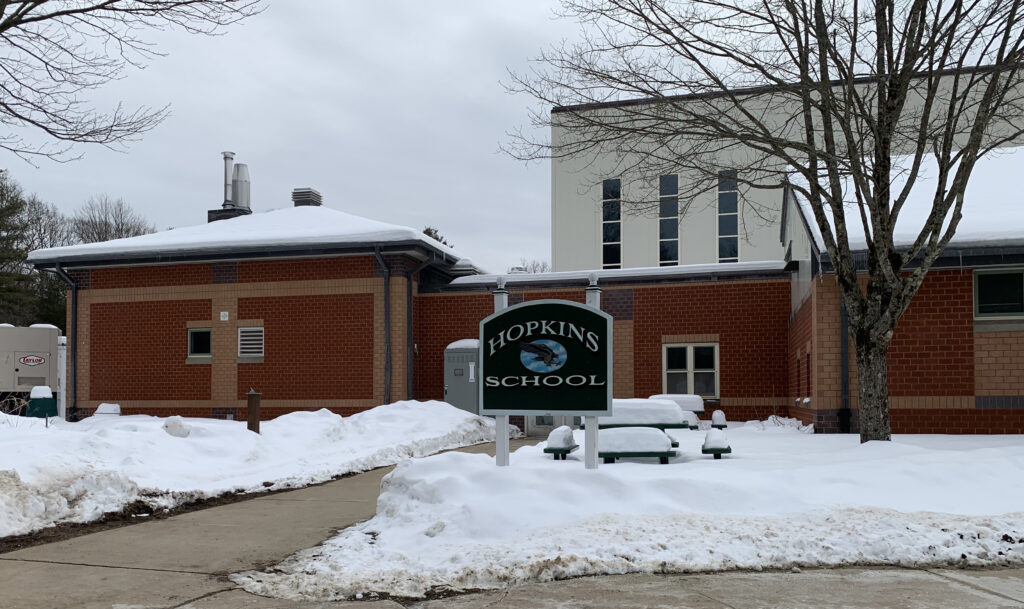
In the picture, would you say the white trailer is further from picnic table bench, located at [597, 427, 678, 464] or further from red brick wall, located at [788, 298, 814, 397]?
red brick wall, located at [788, 298, 814, 397]

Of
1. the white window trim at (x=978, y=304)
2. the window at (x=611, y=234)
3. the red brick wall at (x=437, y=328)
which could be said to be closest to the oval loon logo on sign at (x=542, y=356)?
the white window trim at (x=978, y=304)

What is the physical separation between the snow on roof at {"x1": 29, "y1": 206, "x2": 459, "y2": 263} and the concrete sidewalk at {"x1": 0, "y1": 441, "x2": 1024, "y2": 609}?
47.5ft

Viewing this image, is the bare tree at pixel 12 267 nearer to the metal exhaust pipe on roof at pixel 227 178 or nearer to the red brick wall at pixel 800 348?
the metal exhaust pipe on roof at pixel 227 178

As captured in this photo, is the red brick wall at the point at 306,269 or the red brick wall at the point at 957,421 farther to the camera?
the red brick wall at the point at 306,269

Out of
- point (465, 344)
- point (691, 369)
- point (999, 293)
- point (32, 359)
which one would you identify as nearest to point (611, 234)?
point (691, 369)

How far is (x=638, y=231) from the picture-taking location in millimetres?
42781

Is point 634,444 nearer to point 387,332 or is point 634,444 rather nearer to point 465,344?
point 465,344

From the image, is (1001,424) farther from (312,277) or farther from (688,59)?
(312,277)

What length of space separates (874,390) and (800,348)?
7.48 meters

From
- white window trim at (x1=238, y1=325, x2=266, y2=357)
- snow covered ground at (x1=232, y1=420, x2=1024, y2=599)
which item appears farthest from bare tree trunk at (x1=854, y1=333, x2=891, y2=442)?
white window trim at (x1=238, y1=325, x2=266, y2=357)

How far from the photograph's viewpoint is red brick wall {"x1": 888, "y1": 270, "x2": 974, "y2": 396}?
15.8 meters

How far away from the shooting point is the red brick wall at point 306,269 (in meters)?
22.7

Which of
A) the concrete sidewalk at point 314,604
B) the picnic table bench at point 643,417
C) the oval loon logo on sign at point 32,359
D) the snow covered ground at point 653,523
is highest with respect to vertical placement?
the oval loon logo on sign at point 32,359

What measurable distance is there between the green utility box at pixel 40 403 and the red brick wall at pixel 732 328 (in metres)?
15.0
